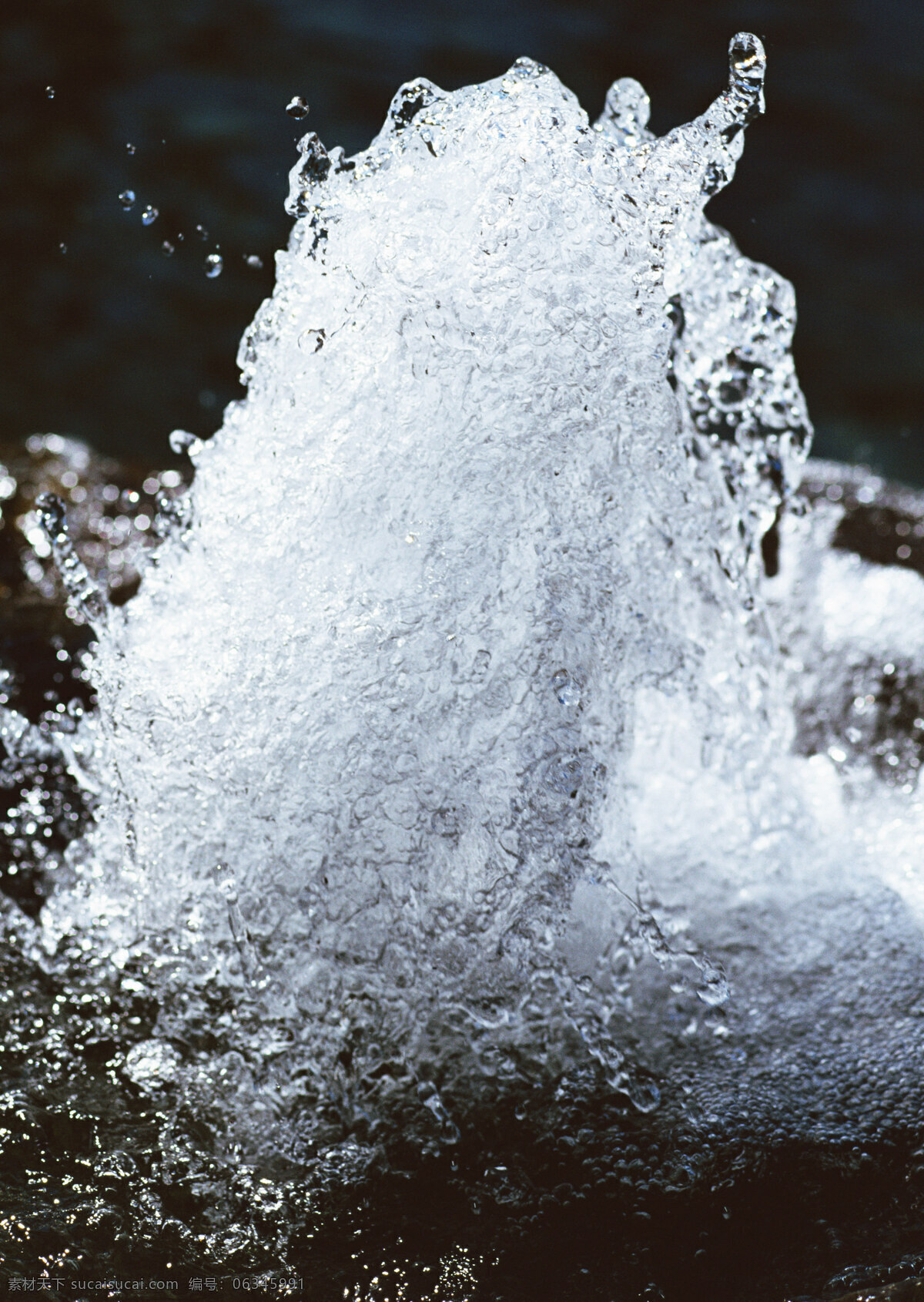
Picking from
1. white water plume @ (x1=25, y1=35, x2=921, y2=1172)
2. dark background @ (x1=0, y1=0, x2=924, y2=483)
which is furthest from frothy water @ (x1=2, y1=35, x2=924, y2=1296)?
dark background @ (x1=0, y1=0, x2=924, y2=483)

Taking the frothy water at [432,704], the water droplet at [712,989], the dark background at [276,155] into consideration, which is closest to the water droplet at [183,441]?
the frothy water at [432,704]

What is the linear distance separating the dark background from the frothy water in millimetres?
4491

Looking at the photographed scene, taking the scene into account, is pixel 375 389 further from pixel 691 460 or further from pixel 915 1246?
pixel 915 1246

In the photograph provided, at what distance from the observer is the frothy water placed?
1833mm

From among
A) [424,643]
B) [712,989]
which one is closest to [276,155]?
[424,643]

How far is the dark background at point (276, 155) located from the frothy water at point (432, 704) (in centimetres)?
449

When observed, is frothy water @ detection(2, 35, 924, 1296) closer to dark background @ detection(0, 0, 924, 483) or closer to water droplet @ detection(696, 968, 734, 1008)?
water droplet @ detection(696, 968, 734, 1008)

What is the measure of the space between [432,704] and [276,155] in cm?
576

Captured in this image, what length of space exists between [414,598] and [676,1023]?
741 millimetres

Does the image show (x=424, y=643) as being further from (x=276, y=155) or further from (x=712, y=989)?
(x=276, y=155)

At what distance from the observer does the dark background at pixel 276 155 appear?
6551 millimetres

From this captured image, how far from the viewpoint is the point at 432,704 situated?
190 centimetres

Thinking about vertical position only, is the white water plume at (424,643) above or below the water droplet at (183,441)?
below

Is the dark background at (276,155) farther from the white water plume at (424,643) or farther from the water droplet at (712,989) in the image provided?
the water droplet at (712,989)
